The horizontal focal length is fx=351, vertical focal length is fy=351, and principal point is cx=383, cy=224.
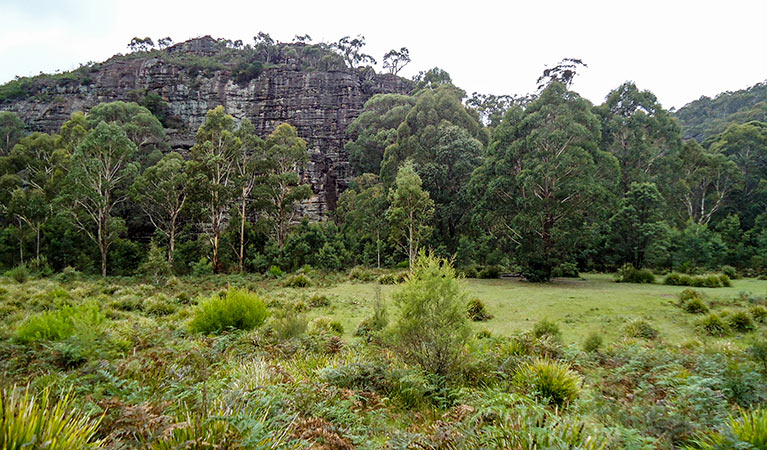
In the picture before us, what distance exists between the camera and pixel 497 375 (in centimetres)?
499

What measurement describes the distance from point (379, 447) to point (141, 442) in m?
1.80

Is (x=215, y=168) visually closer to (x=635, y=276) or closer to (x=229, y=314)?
(x=229, y=314)

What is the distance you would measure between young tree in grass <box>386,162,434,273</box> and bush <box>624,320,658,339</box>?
12.1m

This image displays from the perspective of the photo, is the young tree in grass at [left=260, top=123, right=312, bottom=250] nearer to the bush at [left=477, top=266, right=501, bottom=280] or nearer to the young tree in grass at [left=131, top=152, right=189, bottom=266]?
the young tree in grass at [left=131, top=152, right=189, bottom=266]

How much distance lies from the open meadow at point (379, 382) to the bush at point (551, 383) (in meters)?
0.02

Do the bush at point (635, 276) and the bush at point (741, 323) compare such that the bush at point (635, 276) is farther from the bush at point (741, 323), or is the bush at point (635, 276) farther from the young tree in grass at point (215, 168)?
the young tree in grass at point (215, 168)

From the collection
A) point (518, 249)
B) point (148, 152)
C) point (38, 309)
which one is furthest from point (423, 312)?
point (148, 152)

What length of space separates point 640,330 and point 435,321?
5.90 meters

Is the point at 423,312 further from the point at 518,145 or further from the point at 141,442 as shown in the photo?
the point at 518,145

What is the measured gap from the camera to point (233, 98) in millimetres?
43062

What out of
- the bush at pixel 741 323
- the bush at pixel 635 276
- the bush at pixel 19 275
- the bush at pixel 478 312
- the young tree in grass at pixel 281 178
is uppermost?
the young tree in grass at pixel 281 178

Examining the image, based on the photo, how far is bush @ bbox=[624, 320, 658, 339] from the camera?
763cm

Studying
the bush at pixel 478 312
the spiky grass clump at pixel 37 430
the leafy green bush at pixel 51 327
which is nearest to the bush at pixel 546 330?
the bush at pixel 478 312

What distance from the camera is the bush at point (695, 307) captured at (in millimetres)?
9227
